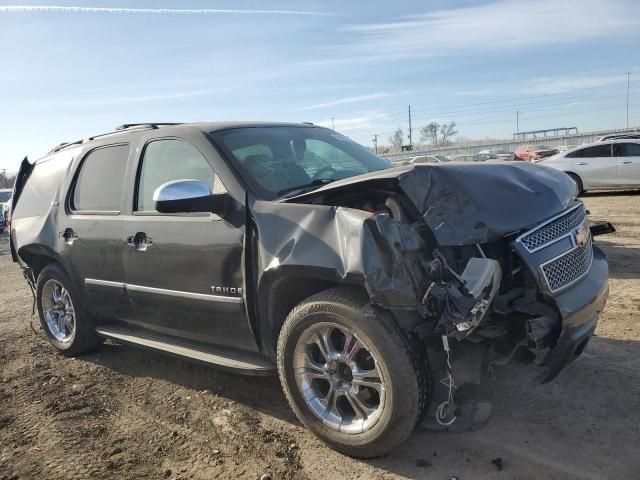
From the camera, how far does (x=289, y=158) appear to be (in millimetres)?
3955

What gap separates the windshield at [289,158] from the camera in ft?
11.8

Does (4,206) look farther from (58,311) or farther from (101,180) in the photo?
(101,180)

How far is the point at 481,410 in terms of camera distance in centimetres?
305

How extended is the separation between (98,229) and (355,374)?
8.47ft

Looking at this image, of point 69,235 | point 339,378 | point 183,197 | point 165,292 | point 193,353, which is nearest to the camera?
point 339,378

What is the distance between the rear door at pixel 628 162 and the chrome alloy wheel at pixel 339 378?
49.1 ft

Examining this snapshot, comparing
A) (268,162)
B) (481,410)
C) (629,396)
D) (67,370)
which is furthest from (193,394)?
(629,396)

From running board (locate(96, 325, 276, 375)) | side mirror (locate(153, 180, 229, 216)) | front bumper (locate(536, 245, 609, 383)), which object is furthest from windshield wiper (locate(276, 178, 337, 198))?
front bumper (locate(536, 245, 609, 383))

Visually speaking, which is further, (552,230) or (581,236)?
(581,236)

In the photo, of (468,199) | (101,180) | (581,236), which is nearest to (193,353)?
(101,180)

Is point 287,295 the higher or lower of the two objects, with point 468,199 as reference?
lower

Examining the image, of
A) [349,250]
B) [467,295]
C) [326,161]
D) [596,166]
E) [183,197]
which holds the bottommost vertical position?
[596,166]

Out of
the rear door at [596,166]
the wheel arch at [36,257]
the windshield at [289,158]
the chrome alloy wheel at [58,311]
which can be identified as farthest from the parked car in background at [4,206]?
the rear door at [596,166]

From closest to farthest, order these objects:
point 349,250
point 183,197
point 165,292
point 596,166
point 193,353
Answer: point 349,250 < point 183,197 < point 193,353 < point 165,292 < point 596,166
